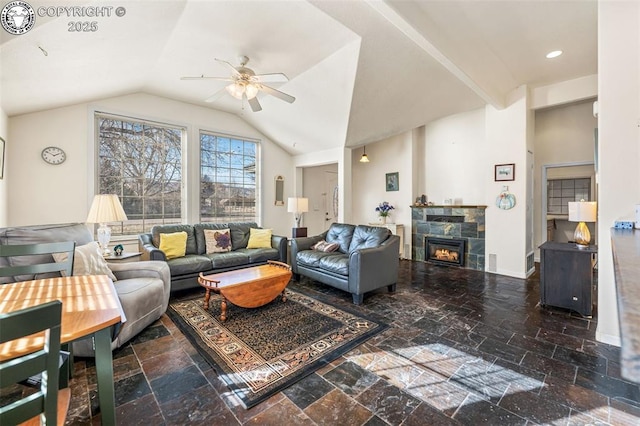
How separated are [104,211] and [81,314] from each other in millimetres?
2507

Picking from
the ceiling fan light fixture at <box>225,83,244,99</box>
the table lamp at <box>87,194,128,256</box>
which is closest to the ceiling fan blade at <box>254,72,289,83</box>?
the ceiling fan light fixture at <box>225,83,244,99</box>

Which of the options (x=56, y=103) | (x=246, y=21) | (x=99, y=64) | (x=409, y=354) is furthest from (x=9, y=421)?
(x=56, y=103)

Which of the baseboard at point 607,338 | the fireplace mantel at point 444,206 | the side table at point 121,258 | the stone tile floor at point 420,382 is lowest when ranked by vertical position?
the stone tile floor at point 420,382

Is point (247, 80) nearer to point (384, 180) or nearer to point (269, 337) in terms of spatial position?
point (269, 337)

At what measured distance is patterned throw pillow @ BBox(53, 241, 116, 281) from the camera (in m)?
2.32

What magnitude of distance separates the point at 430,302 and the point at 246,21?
375cm

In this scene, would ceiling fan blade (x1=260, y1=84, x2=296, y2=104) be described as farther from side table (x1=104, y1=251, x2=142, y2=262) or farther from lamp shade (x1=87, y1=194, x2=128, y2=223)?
side table (x1=104, y1=251, x2=142, y2=262)

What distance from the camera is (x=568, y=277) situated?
2.89 m

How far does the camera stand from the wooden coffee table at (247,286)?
109 inches

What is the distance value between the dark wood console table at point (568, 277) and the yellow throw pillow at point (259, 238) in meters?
3.81

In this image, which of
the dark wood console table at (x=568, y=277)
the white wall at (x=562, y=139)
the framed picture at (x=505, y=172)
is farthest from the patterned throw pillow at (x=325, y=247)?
the white wall at (x=562, y=139)

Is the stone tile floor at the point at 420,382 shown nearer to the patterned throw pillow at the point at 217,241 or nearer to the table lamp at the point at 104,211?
the table lamp at the point at 104,211

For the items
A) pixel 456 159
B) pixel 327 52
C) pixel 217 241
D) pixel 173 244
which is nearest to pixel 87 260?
pixel 173 244

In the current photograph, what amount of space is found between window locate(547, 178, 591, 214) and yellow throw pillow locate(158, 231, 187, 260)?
25.1ft
